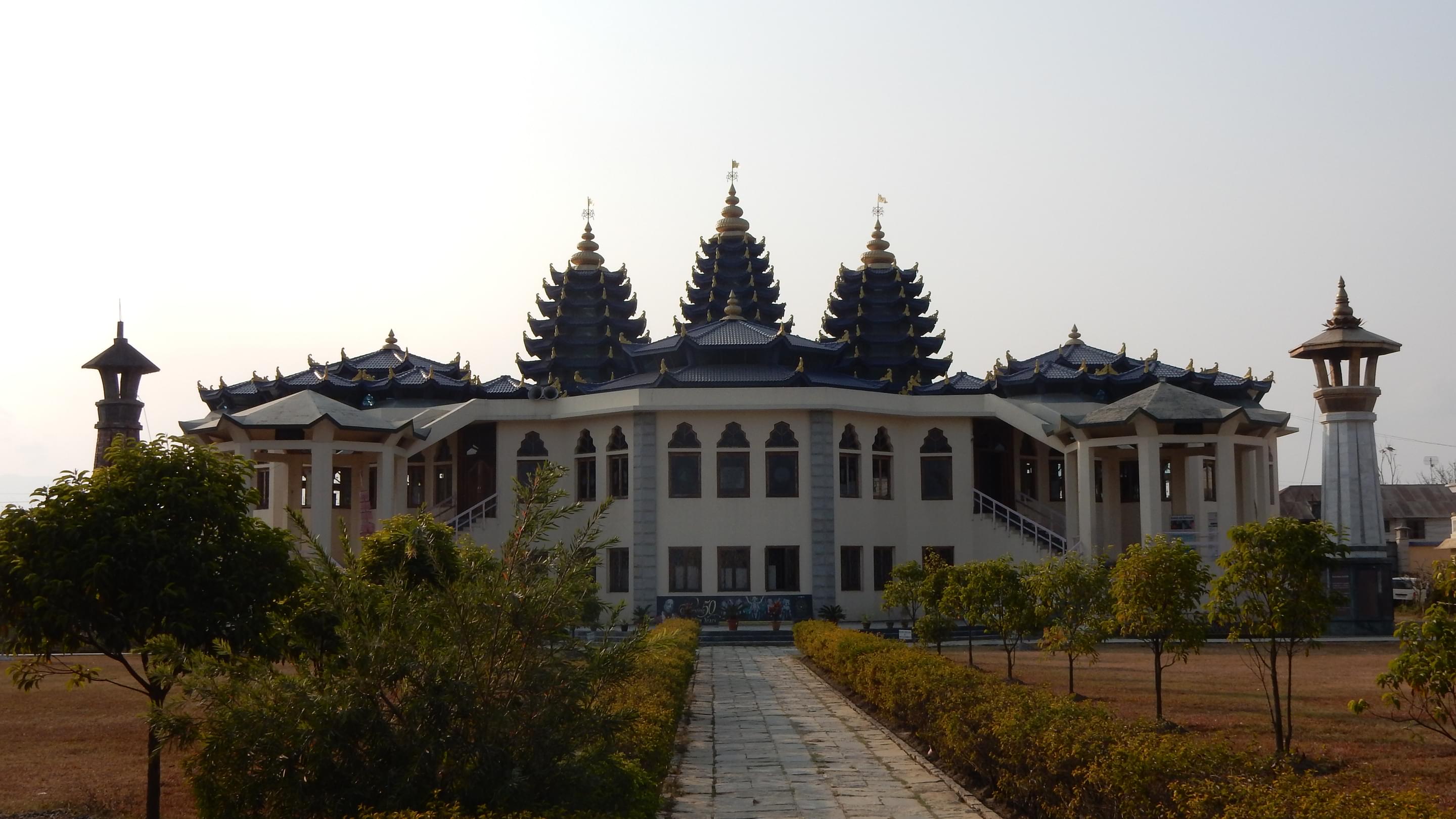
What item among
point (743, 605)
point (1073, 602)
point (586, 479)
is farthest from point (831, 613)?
point (1073, 602)

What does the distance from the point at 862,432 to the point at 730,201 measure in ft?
66.6

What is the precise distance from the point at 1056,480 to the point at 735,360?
35.1 ft

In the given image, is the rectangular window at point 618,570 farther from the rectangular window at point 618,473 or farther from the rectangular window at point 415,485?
the rectangular window at point 415,485

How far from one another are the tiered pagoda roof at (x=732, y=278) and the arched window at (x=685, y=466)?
1710 centimetres

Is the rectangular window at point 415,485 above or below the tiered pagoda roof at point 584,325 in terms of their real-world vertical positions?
below

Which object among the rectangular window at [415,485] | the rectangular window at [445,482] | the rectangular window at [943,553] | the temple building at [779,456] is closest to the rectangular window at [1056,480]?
the temple building at [779,456]

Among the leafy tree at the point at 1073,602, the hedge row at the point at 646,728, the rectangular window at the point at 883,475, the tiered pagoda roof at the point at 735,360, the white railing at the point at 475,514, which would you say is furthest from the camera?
the white railing at the point at 475,514

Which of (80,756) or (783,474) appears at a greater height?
(783,474)

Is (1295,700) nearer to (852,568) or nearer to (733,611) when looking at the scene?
(733,611)

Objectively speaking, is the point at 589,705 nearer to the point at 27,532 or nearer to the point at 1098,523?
the point at 27,532

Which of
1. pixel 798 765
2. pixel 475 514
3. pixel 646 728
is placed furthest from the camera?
pixel 475 514

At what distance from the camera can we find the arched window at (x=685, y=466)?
119 feet

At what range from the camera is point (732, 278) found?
54188mm

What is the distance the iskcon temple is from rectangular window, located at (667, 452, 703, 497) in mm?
62
